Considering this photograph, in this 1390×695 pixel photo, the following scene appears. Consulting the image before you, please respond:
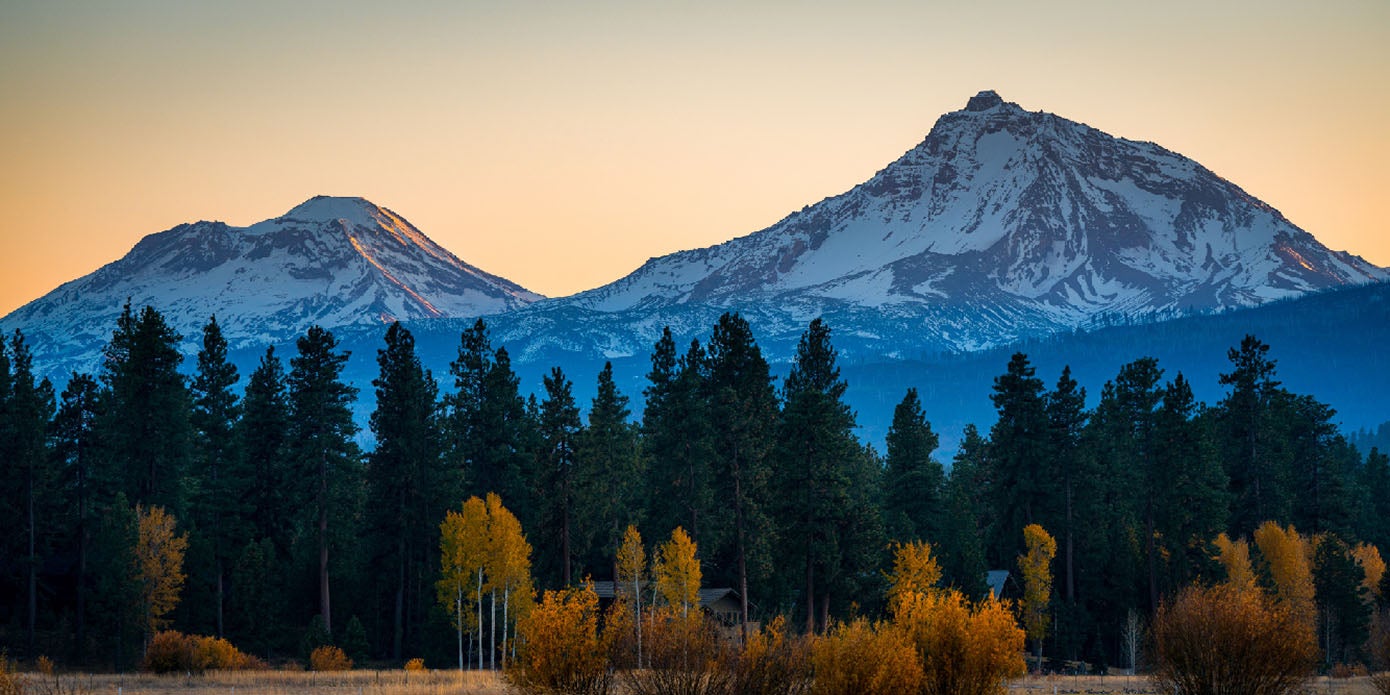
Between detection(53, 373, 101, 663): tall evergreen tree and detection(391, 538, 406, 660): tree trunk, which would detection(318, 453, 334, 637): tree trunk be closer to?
detection(391, 538, 406, 660): tree trunk

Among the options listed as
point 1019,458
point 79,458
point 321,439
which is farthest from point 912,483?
point 79,458

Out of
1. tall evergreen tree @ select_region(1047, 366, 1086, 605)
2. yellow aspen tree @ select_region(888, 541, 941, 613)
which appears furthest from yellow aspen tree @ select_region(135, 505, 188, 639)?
tall evergreen tree @ select_region(1047, 366, 1086, 605)

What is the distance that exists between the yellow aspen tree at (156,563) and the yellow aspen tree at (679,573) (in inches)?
890

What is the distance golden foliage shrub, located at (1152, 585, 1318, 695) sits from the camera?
3653 centimetres

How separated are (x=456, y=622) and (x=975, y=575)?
90.2 ft

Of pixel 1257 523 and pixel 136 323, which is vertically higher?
pixel 136 323

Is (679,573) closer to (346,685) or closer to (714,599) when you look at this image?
(714,599)

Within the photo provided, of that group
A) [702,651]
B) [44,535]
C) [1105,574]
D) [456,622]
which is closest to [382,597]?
[456,622]

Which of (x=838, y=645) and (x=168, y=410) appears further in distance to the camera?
(x=168, y=410)

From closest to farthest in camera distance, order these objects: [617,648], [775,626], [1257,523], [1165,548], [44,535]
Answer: [617,648] < [775,626] < [44,535] < [1165,548] < [1257,523]

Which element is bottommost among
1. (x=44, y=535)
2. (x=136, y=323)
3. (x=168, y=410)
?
(x=44, y=535)

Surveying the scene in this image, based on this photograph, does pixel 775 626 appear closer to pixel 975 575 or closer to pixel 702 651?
pixel 702 651

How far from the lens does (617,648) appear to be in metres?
37.0

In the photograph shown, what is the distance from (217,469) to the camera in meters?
→ 79.7
